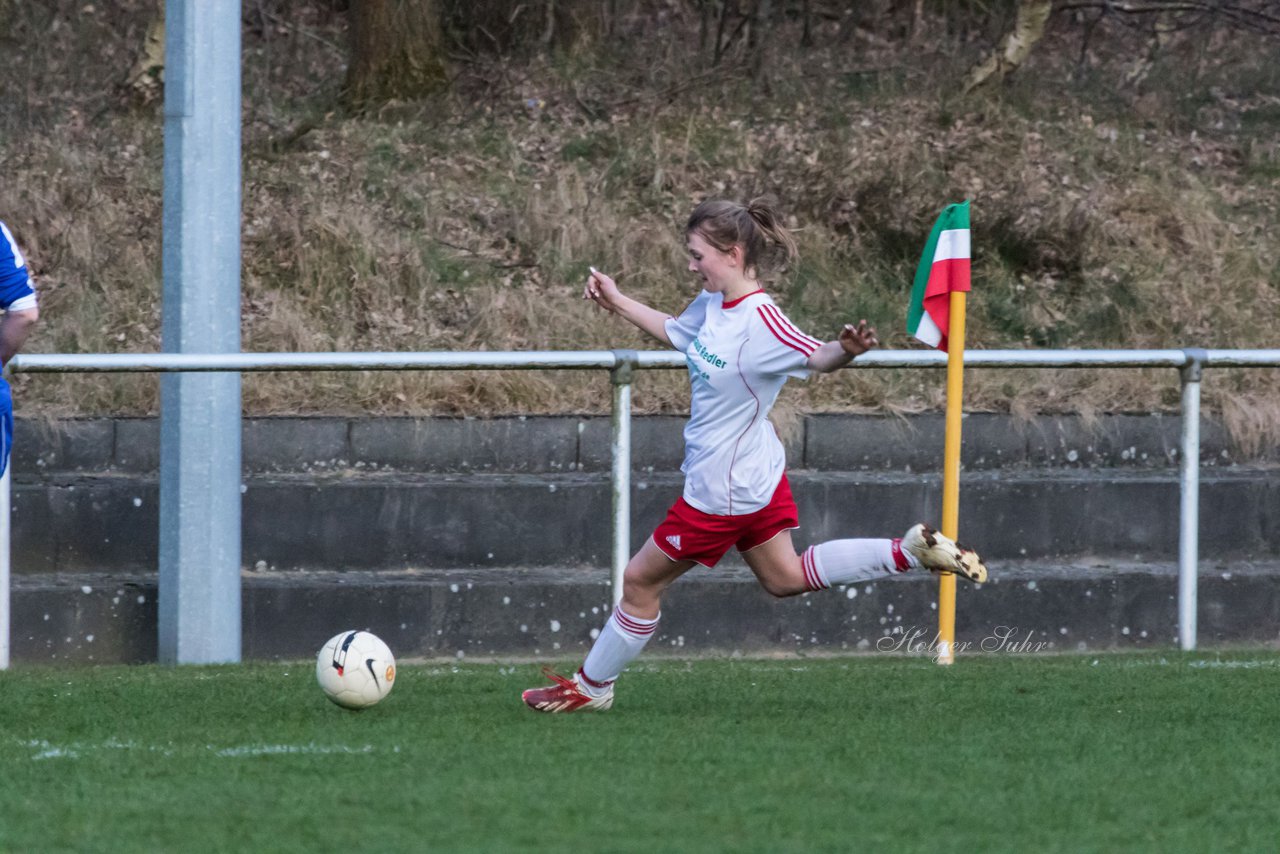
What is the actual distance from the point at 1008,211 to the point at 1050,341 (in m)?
1.17

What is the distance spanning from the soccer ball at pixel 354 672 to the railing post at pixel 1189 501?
12.2 feet

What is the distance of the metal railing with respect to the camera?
23.4 ft

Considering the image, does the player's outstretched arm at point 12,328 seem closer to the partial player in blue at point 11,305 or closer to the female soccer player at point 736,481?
the partial player in blue at point 11,305

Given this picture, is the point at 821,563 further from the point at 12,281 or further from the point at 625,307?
the point at 12,281

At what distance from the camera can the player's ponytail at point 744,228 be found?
5.67 m

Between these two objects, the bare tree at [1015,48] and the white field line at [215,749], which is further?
the bare tree at [1015,48]

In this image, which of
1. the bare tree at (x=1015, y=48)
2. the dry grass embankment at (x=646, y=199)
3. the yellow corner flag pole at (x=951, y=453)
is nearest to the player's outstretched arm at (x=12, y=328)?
the dry grass embankment at (x=646, y=199)

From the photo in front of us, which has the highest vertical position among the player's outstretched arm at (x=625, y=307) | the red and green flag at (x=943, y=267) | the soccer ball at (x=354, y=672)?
the red and green flag at (x=943, y=267)

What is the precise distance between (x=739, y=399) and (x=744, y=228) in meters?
0.52

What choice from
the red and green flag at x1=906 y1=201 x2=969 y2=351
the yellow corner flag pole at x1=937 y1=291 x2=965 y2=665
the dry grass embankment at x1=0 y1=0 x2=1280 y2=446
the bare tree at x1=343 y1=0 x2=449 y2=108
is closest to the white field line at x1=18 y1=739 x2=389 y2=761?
the yellow corner flag pole at x1=937 y1=291 x2=965 y2=665

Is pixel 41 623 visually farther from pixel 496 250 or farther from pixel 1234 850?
pixel 1234 850

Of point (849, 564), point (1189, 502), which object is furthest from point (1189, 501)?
point (849, 564)

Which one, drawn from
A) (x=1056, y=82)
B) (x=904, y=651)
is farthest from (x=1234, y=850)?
(x=1056, y=82)

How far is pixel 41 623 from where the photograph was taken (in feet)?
26.1
